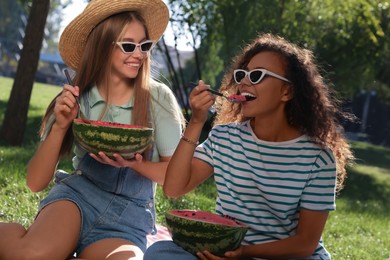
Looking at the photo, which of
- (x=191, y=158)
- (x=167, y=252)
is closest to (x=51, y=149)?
(x=191, y=158)

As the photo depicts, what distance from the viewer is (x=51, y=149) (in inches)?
159

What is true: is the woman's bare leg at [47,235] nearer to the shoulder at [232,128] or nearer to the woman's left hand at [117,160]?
the woman's left hand at [117,160]

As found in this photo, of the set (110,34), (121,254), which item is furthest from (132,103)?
(121,254)

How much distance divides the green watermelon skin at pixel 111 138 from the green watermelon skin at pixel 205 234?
47cm

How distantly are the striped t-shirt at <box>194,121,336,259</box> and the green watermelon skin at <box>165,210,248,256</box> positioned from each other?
203 mm

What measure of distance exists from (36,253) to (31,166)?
0.60m

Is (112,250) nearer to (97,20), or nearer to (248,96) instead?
(248,96)

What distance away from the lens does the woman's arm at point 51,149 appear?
12.9 feet

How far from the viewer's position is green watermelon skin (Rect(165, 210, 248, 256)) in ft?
10.9

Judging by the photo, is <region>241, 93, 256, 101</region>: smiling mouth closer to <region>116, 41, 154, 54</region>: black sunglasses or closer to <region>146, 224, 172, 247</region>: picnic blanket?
<region>116, 41, 154, 54</region>: black sunglasses

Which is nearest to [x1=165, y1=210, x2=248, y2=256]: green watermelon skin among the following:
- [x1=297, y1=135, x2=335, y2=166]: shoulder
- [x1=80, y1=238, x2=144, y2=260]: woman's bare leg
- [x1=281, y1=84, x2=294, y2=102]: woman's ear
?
[x1=80, y1=238, x2=144, y2=260]: woman's bare leg

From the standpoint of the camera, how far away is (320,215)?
11.3ft

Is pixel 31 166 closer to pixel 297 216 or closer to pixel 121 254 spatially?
pixel 121 254

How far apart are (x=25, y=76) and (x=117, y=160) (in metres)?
7.94
